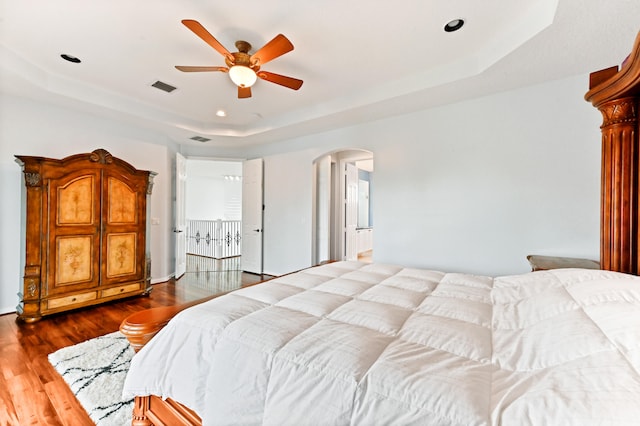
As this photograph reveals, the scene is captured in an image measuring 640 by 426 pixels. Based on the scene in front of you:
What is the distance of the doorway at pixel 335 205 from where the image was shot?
4934mm

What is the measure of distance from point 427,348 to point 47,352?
10.2 feet

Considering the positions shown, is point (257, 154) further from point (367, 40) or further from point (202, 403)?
point (202, 403)

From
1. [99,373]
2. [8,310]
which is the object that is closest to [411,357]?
[99,373]

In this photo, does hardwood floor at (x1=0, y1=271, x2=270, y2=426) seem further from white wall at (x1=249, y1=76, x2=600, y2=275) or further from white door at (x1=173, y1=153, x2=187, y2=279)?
white wall at (x1=249, y1=76, x2=600, y2=275)

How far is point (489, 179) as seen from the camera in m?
3.09

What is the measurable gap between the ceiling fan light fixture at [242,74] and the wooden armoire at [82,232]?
7.27 feet

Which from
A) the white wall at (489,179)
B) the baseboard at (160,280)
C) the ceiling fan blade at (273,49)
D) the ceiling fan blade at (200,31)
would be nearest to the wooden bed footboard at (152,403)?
the ceiling fan blade at (200,31)

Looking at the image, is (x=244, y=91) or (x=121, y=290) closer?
(x=244, y=91)

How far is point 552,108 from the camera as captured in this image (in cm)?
275

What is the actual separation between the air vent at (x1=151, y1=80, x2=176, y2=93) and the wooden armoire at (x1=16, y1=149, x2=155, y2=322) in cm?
110

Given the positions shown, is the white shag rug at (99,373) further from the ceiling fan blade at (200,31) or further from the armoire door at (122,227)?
the ceiling fan blade at (200,31)

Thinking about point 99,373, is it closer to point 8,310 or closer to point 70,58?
point 8,310

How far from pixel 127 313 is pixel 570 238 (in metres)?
4.88

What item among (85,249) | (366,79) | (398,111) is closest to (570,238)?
(398,111)
